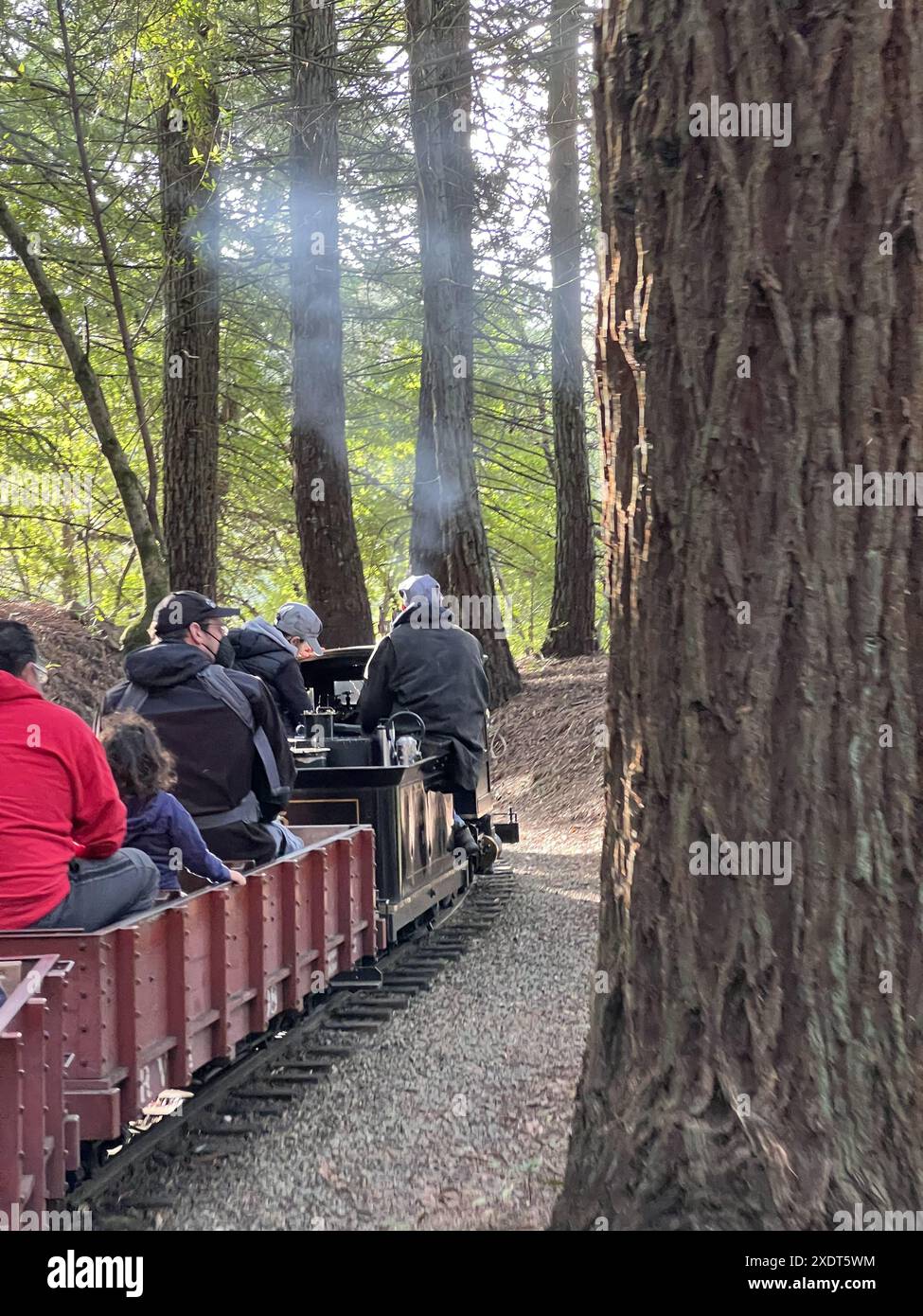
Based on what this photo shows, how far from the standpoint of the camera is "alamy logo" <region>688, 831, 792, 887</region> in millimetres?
3742

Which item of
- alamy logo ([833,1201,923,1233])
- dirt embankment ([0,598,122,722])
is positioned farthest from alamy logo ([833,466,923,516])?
dirt embankment ([0,598,122,722])

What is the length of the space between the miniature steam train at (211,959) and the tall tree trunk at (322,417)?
236 inches

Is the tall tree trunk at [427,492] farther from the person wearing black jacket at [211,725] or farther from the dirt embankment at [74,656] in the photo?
the person wearing black jacket at [211,725]

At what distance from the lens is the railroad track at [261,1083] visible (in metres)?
5.03

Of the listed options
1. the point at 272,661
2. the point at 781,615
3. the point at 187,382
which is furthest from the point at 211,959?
the point at 187,382

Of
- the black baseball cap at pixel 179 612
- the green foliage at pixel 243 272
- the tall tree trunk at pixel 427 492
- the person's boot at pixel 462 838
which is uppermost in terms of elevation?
the green foliage at pixel 243 272

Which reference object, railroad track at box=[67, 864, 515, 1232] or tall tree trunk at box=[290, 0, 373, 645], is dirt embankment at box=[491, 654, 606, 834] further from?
railroad track at box=[67, 864, 515, 1232]

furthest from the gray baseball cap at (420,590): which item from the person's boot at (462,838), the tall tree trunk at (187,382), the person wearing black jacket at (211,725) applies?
the tall tree trunk at (187,382)

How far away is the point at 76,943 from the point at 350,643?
36.7 ft

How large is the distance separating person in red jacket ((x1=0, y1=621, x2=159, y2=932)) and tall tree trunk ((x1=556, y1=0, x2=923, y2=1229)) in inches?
83.0

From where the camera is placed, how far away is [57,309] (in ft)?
43.9

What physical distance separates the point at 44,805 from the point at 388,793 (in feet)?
11.9

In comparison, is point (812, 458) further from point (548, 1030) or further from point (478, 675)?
point (478, 675)

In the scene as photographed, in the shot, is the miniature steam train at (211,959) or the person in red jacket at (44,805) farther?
the person in red jacket at (44,805)
